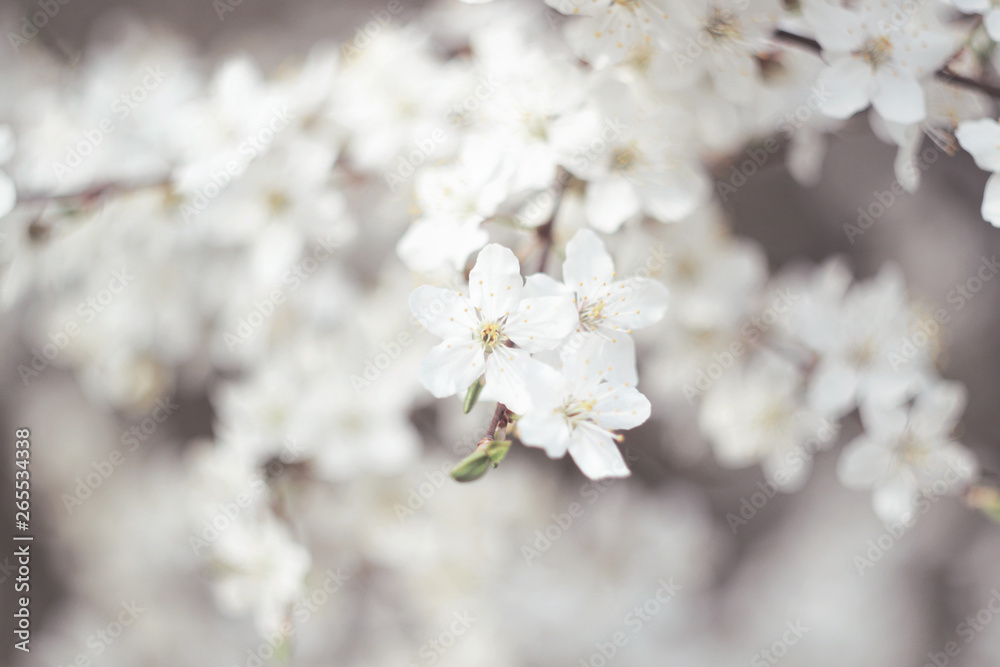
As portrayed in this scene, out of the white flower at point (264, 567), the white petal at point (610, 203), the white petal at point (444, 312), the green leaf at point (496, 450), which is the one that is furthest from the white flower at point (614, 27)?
the white flower at point (264, 567)

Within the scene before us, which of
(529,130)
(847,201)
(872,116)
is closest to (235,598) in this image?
(529,130)

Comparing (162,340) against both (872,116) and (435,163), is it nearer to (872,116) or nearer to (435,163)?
(435,163)

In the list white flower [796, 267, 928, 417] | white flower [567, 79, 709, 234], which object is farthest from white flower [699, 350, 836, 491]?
white flower [567, 79, 709, 234]

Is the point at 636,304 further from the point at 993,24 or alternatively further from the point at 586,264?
the point at 993,24

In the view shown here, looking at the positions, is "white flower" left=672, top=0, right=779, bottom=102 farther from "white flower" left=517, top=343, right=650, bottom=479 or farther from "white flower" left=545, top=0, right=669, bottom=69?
"white flower" left=517, top=343, right=650, bottom=479

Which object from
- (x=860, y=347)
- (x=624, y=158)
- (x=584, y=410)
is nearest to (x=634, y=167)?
(x=624, y=158)

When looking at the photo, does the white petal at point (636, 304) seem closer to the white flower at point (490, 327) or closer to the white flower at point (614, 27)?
the white flower at point (490, 327)

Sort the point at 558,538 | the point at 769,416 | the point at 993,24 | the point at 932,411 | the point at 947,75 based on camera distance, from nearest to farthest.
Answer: the point at 993,24, the point at 947,75, the point at 932,411, the point at 769,416, the point at 558,538
